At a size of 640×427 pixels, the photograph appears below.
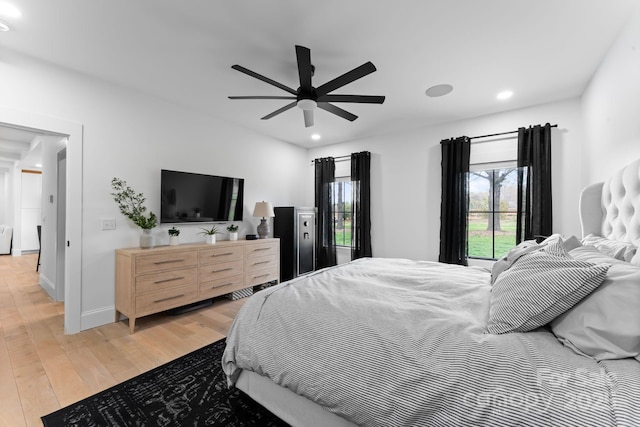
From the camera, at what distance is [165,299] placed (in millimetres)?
2926

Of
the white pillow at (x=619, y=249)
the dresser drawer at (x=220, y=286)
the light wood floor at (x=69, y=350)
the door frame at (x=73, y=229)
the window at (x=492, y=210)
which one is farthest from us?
the window at (x=492, y=210)

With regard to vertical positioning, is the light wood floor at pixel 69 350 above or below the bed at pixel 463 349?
below

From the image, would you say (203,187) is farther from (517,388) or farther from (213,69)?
(517,388)

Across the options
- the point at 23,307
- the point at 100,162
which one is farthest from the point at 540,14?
the point at 23,307

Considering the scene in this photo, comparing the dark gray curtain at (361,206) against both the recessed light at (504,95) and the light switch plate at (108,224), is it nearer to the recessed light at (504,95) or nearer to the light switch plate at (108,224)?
the recessed light at (504,95)

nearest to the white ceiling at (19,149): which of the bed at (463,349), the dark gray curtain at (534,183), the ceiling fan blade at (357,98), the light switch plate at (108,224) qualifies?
the light switch plate at (108,224)

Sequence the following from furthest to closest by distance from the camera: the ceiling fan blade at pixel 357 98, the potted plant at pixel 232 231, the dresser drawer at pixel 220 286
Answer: the potted plant at pixel 232 231, the dresser drawer at pixel 220 286, the ceiling fan blade at pixel 357 98

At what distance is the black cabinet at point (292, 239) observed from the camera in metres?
4.66

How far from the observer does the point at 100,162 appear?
2.88 m

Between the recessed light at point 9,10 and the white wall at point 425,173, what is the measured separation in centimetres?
405

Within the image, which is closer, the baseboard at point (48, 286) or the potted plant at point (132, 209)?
the potted plant at point (132, 209)

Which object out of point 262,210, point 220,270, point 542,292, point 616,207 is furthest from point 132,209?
point 616,207

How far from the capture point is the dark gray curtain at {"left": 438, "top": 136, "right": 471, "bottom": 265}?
3.66m

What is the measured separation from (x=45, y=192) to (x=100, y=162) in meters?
2.17
